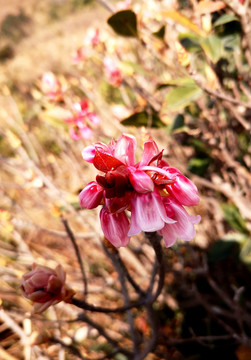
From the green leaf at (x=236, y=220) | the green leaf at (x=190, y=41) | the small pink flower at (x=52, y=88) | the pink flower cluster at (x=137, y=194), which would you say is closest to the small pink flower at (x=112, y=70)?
the small pink flower at (x=52, y=88)

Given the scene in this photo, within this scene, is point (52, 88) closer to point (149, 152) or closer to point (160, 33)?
point (160, 33)

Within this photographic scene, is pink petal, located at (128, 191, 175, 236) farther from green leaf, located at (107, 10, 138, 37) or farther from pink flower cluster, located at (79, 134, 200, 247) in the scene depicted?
green leaf, located at (107, 10, 138, 37)

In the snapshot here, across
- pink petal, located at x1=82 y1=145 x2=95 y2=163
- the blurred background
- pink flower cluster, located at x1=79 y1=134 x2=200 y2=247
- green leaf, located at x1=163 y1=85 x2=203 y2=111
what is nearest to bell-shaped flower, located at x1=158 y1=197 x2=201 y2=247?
pink flower cluster, located at x1=79 y1=134 x2=200 y2=247

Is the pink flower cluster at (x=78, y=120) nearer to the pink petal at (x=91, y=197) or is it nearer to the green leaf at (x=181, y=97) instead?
the green leaf at (x=181, y=97)

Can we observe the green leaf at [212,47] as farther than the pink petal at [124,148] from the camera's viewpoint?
Yes

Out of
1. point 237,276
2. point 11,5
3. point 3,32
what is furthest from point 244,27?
point 11,5

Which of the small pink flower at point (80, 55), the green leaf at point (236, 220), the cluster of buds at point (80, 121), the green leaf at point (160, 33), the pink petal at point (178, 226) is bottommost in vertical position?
the green leaf at point (236, 220)

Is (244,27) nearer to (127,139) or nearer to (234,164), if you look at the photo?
(234,164)
